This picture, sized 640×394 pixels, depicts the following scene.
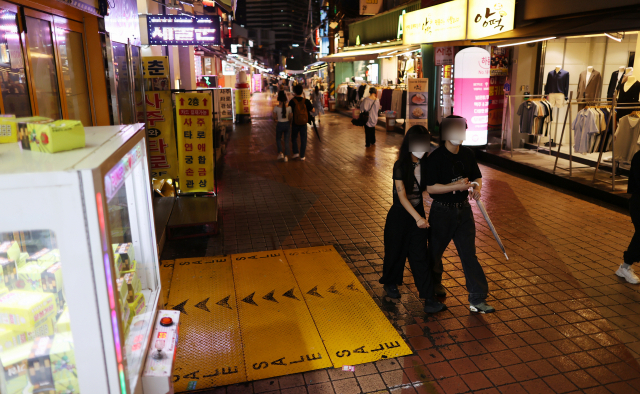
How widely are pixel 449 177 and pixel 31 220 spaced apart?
11.1ft

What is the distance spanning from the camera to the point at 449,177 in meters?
4.17

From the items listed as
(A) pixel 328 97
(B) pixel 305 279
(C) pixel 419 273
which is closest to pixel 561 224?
(C) pixel 419 273

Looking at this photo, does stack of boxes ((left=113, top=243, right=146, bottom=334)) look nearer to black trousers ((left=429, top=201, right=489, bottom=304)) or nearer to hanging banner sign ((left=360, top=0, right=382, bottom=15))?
black trousers ((left=429, top=201, right=489, bottom=304))

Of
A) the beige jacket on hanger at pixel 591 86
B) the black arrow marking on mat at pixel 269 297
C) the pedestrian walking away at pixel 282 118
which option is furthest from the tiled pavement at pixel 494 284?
the beige jacket on hanger at pixel 591 86

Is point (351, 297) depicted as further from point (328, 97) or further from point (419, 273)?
point (328, 97)

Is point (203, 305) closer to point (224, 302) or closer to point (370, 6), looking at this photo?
point (224, 302)

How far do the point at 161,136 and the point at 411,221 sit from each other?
184 inches

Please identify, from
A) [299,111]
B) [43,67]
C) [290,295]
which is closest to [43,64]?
[43,67]

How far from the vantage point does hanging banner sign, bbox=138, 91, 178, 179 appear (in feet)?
24.0

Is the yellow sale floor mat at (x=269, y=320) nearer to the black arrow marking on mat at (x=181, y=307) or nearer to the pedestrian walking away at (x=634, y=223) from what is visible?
the black arrow marking on mat at (x=181, y=307)

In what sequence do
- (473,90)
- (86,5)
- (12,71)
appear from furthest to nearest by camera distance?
(473,90), (86,5), (12,71)

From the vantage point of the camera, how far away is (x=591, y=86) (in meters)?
10.4

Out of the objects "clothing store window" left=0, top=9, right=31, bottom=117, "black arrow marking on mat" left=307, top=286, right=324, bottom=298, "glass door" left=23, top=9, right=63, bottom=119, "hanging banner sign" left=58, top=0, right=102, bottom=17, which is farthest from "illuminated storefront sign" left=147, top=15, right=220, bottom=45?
"black arrow marking on mat" left=307, top=286, right=324, bottom=298

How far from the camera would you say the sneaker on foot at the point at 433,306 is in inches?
175
